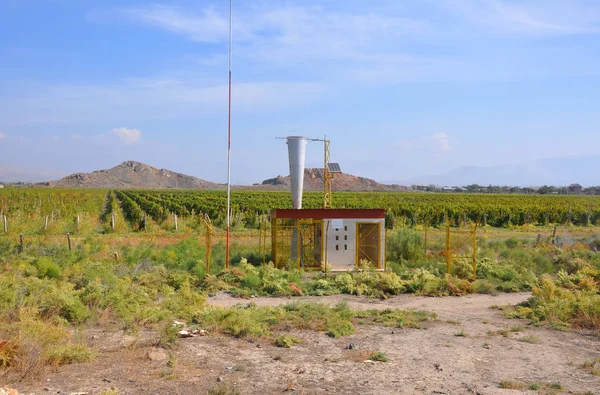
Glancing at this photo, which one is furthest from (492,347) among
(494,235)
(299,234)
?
(494,235)

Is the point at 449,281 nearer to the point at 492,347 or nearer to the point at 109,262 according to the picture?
the point at 492,347

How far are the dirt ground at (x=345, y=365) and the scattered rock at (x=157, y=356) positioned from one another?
0.06m

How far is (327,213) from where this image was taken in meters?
21.4

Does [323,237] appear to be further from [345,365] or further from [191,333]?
[345,365]

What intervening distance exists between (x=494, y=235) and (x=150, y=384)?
107 feet

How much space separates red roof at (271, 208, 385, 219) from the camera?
21.3m

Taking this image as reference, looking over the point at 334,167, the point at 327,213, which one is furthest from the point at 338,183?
the point at 327,213

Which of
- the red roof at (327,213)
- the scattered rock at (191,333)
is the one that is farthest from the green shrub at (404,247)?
the scattered rock at (191,333)

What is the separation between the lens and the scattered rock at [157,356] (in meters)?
9.72

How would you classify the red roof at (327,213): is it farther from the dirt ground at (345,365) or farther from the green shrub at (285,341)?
the green shrub at (285,341)

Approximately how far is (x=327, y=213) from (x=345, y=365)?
1172 centimetres

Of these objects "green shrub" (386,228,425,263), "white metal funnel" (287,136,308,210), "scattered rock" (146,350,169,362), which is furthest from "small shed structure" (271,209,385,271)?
"scattered rock" (146,350,169,362)

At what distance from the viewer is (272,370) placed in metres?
9.51

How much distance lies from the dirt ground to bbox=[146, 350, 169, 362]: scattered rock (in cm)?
6
